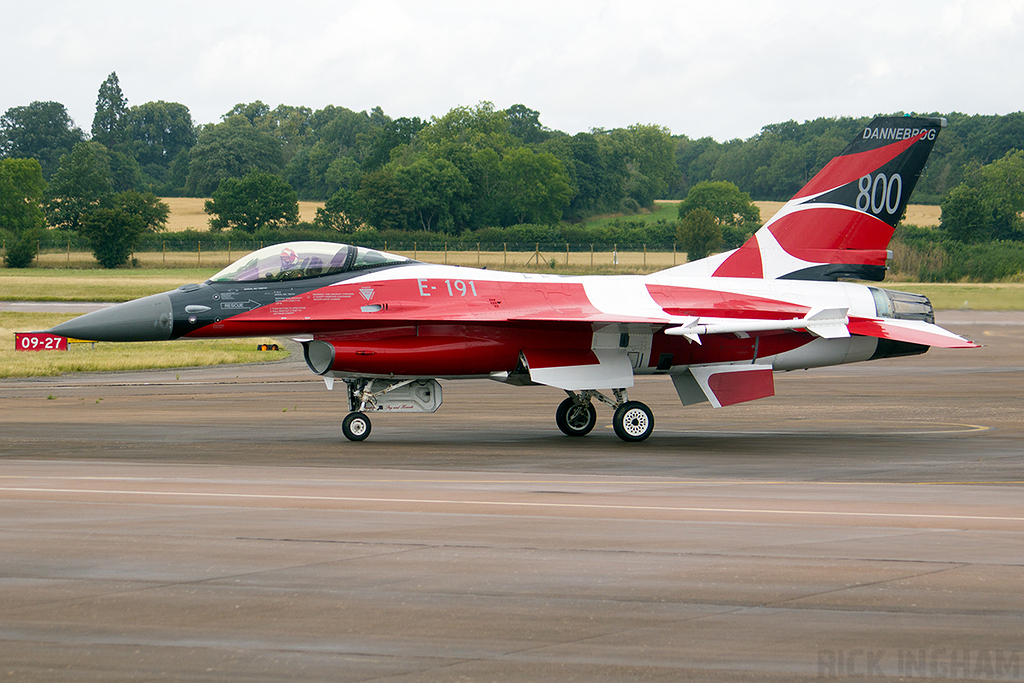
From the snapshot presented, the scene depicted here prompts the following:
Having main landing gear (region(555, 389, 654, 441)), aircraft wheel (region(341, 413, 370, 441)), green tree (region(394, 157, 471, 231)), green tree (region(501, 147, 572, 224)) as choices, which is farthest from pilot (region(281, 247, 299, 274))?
green tree (region(501, 147, 572, 224))

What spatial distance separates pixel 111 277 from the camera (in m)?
73.8

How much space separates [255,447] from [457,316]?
3632mm

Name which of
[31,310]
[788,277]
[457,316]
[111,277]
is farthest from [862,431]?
[111,277]

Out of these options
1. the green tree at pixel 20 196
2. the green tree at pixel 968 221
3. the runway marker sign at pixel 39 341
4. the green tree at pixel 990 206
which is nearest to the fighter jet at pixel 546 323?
the runway marker sign at pixel 39 341

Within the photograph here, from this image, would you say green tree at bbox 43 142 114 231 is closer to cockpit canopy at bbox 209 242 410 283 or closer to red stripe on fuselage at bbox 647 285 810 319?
cockpit canopy at bbox 209 242 410 283

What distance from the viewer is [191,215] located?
412 feet

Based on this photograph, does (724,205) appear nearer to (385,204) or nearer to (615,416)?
(385,204)

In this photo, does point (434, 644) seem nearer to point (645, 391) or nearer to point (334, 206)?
point (645, 391)

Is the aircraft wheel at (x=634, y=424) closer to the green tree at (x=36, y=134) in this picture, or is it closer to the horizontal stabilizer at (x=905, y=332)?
the horizontal stabilizer at (x=905, y=332)

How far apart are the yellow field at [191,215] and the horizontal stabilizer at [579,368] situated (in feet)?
336

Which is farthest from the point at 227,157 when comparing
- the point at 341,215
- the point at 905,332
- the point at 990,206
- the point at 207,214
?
the point at 905,332

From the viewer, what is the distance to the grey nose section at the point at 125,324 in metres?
15.2

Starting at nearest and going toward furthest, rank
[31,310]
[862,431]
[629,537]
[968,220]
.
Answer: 1. [629,537]
2. [862,431]
3. [31,310]
4. [968,220]

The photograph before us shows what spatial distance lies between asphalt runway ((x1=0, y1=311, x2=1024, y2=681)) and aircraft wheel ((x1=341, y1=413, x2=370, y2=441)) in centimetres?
28
